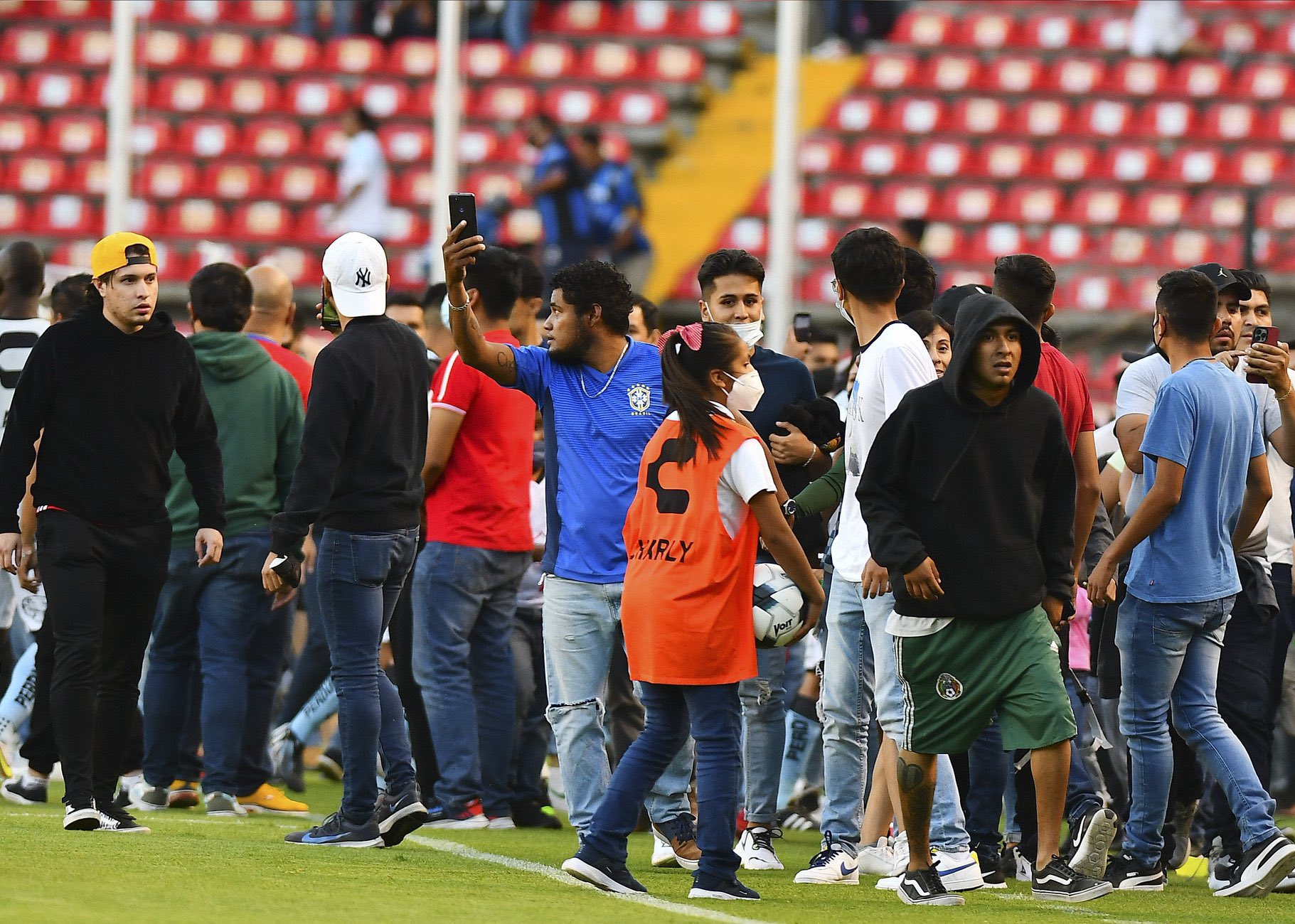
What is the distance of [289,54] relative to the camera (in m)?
19.7

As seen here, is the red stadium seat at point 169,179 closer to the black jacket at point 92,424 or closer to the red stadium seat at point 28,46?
the red stadium seat at point 28,46

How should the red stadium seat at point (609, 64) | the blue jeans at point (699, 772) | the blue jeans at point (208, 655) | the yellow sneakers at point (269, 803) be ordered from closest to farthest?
the blue jeans at point (699, 772), the blue jeans at point (208, 655), the yellow sneakers at point (269, 803), the red stadium seat at point (609, 64)

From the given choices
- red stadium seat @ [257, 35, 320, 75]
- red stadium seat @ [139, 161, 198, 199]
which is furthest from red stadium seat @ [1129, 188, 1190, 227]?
red stadium seat @ [139, 161, 198, 199]

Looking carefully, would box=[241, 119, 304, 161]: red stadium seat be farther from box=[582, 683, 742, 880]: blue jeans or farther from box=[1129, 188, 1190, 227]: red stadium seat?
box=[582, 683, 742, 880]: blue jeans

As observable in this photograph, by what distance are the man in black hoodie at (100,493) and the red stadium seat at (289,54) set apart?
13304mm

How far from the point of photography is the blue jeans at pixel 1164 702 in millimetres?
Answer: 6219

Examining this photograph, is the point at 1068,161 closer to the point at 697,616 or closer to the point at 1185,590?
the point at 1185,590

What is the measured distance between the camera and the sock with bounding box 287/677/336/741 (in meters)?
8.98

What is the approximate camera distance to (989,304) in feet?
18.5

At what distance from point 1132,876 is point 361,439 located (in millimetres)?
2858

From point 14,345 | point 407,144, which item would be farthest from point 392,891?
point 407,144

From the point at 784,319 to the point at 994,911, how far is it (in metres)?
8.55

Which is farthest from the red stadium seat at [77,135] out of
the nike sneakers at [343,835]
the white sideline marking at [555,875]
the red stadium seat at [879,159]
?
the nike sneakers at [343,835]

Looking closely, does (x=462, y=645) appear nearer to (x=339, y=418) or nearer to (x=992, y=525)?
(x=339, y=418)
